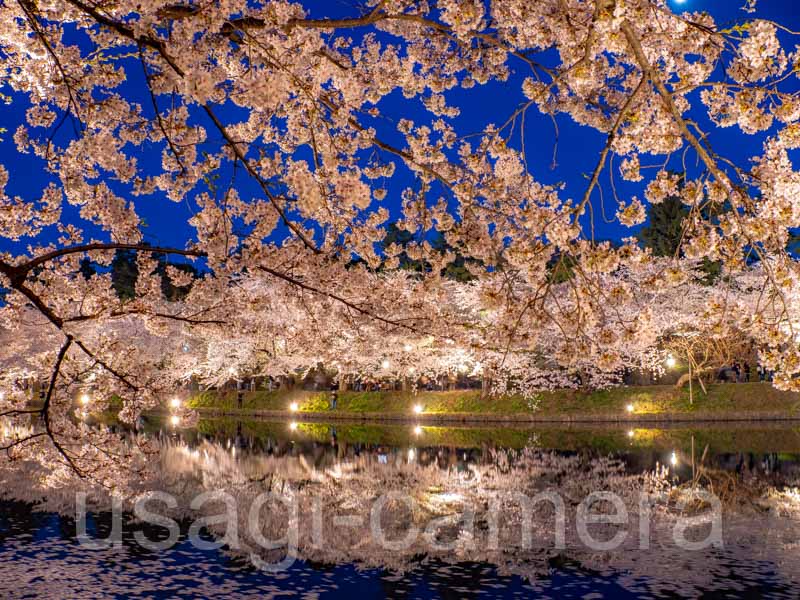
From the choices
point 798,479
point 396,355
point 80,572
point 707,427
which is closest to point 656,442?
point 707,427

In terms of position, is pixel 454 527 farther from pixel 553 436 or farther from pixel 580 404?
pixel 580 404

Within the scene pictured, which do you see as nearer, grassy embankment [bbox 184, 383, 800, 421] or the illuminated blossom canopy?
the illuminated blossom canopy

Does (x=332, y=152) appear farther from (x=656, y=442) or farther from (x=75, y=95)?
(x=656, y=442)

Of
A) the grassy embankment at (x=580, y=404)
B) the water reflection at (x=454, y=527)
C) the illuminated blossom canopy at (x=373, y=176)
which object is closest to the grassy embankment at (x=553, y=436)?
the water reflection at (x=454, y=527)

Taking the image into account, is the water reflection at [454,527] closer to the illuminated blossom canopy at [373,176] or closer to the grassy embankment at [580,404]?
the illuminated blossom canopy at [373,176]

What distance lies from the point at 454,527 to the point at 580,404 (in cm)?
2498

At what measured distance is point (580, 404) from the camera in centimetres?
3856

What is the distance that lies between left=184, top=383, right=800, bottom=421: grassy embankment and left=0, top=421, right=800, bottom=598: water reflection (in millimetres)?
9636

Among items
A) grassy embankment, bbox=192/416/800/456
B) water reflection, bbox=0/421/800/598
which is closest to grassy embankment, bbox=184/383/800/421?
grassy embankment, bbox=192/416/800/456

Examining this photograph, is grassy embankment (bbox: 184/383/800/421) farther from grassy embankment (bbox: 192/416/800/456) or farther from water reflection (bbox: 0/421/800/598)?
water reflection (bbox: 0/421/800/598)

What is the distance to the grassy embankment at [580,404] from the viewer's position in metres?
35.7

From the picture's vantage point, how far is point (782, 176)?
4992 millimetres

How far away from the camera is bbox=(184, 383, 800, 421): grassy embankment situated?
35.7m

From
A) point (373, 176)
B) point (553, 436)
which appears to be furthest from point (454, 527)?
point (553, 436)
